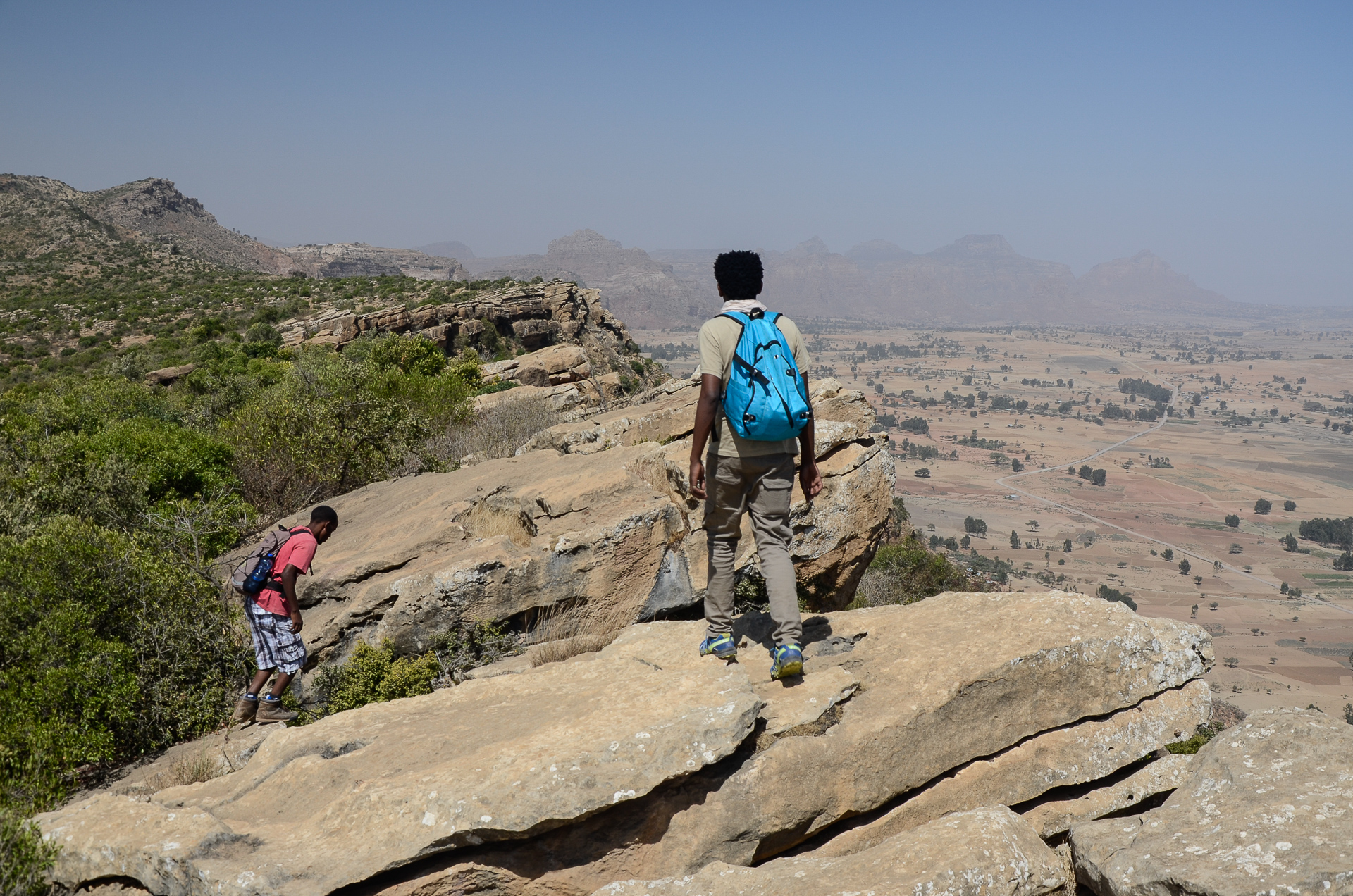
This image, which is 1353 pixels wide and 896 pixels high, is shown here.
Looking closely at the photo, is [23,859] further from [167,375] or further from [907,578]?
[167,375]

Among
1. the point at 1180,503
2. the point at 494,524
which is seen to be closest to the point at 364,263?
the point at 1180,503

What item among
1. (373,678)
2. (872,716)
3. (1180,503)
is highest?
(872,716)

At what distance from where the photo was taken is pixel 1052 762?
5.90m

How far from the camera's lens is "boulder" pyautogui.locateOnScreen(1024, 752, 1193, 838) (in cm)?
591

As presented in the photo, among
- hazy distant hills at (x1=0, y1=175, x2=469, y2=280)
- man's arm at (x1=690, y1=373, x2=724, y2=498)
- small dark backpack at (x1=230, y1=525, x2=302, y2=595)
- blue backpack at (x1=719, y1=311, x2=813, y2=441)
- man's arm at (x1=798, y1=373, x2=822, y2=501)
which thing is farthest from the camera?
hazy distant hills at (x1=0, y1=175, x2=469, y2=280)

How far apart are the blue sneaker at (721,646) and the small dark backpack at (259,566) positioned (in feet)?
13.3

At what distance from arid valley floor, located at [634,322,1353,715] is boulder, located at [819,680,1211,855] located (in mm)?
27971

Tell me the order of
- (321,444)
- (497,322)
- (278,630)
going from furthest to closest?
(497,322)
(321,444)
(278,630)

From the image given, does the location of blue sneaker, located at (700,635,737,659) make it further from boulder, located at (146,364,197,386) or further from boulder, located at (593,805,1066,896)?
boulder, located at (146,364,197,386)

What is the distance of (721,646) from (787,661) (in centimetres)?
53

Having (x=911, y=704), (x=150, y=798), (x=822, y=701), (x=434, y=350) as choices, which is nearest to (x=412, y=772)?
(x=150, y=798)

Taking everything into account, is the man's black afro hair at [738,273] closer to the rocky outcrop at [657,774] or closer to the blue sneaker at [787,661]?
the blue sneaker at [787,661]

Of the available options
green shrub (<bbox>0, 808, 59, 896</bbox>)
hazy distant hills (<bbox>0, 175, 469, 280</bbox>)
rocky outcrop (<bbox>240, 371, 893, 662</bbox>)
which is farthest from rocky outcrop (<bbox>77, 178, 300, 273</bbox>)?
green shrub (<bbox>0, 808, 59, 896</bbox>)

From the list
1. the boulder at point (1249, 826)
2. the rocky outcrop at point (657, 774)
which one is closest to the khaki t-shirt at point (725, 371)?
the rocky outcrop at point (657, 774)
